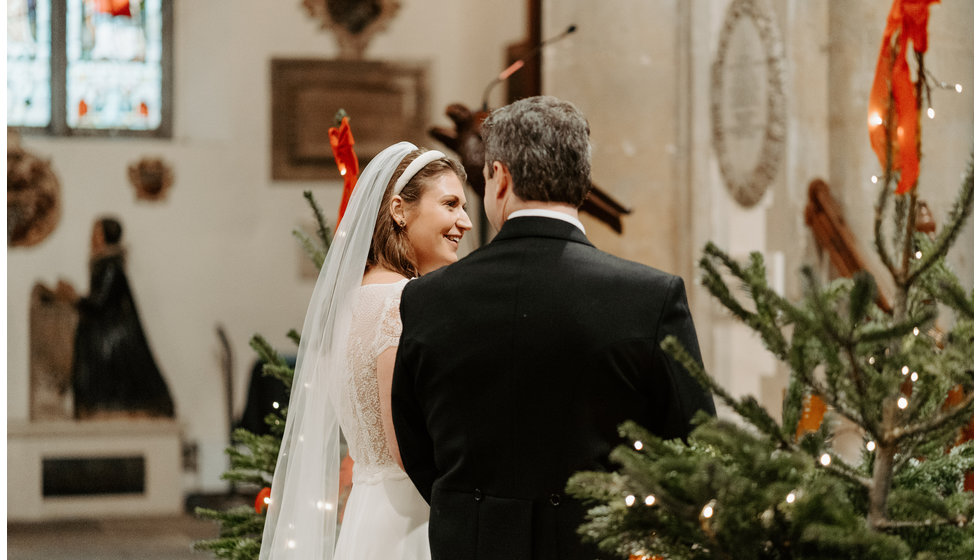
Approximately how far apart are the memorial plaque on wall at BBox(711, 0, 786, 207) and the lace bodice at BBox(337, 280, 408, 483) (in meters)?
4.07

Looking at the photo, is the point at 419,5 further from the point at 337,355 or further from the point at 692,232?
the point at 337,355

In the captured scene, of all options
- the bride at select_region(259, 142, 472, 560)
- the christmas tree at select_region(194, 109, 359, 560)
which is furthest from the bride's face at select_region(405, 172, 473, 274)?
the christmas tree at select_region(194, 109, 359, 560)

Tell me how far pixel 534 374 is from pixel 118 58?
9423 mm

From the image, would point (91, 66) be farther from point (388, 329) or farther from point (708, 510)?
point (708, 510)

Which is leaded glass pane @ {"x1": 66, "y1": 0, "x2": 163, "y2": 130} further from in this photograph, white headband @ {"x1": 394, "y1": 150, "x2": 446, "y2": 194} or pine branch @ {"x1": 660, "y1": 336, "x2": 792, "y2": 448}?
pine branch @ {"x1": 660, "y1": 336, "x2": 792, "y2": 448}

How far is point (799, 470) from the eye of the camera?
61.7 inches

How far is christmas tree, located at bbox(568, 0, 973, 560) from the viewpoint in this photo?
154 cm

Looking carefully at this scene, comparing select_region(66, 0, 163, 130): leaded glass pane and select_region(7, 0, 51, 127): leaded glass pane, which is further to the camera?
select_region(66, 0, 163, 130): leaded glass pane

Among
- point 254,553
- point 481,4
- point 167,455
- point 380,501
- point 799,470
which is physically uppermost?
point 481,4


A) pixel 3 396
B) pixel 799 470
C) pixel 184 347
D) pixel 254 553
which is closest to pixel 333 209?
pixel 184 347

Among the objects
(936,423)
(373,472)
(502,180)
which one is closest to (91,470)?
(373,472)

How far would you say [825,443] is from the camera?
1698 millimetres

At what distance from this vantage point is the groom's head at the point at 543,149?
6.62ft

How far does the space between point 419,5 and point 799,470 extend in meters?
9.57
